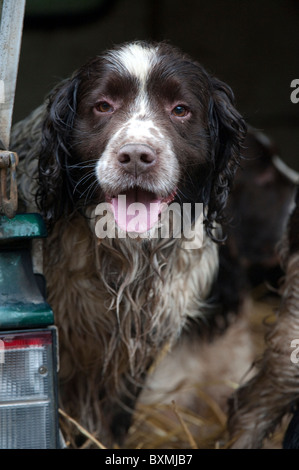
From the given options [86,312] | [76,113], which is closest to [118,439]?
[86,312]

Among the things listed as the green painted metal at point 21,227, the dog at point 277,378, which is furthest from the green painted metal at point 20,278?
the dog at point 277,378

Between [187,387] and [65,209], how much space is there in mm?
1787

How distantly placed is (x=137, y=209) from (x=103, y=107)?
1.36ft

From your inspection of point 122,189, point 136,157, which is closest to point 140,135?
point 136,157

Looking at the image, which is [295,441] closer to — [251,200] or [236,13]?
[251,200]

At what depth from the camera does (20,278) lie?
2.56 meters

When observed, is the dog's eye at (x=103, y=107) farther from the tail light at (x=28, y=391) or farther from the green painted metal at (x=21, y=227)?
the tail light at (x=28, y=391)

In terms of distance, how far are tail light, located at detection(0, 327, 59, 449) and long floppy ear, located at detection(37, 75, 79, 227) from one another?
64 centimetres

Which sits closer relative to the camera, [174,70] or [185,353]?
[174,70]

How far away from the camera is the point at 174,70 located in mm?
2842

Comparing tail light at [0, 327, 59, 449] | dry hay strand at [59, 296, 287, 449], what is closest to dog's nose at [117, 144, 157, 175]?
tail light at [0, 327, 59, 449]

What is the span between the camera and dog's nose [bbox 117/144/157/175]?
8.44ft

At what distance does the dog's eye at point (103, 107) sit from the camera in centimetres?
286

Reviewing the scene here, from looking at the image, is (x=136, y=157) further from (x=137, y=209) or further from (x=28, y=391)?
(x=28, y=391)
